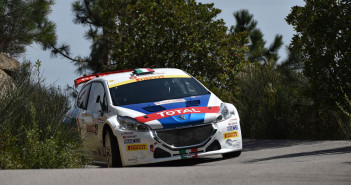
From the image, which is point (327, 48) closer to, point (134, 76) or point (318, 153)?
point (318, 153)

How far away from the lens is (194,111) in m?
10.6

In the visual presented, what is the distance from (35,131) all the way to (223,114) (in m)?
3.06

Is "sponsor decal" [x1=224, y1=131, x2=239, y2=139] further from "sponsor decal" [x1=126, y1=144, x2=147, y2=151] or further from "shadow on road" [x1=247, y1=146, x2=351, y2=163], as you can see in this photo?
"sponsor decal" [x1=126, y1=144, x2=147, y2=151]

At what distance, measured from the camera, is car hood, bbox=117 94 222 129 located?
1027 centimetres

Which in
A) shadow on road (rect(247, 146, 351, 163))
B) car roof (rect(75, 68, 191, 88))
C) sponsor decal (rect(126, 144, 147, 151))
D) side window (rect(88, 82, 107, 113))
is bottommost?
shadow on road (rect(247, 146, 351, 163))

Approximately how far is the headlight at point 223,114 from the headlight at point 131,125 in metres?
1.23

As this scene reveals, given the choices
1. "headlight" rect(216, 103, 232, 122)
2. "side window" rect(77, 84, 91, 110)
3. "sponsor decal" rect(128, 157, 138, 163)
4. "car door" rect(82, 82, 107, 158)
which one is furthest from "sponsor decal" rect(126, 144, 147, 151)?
"side window" rect(77, 84, 91, 110)

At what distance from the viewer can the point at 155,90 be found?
11.7 meters

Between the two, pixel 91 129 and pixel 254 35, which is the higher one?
pixel 254 35

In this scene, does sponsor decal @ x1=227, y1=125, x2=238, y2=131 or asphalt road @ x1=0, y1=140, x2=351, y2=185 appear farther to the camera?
sponsor decal @ x1=227, y1=125, x2=238, y2=131

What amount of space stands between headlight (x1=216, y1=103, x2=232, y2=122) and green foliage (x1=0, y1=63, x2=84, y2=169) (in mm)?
2228

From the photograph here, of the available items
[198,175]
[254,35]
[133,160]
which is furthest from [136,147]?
[254,35]

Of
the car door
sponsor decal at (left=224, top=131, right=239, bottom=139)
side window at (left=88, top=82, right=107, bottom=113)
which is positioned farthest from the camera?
side window at (left=88, top=82, right=107, bottom=113)

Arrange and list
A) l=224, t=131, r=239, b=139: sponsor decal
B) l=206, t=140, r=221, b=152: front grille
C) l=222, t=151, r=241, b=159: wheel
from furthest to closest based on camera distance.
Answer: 1. l=222, t=151, r=241, b=159: wheel
2. l=224, t=131, r=239, b=139: sponsor decal
3. l=206, t=140, r=221, b=152: front grille
